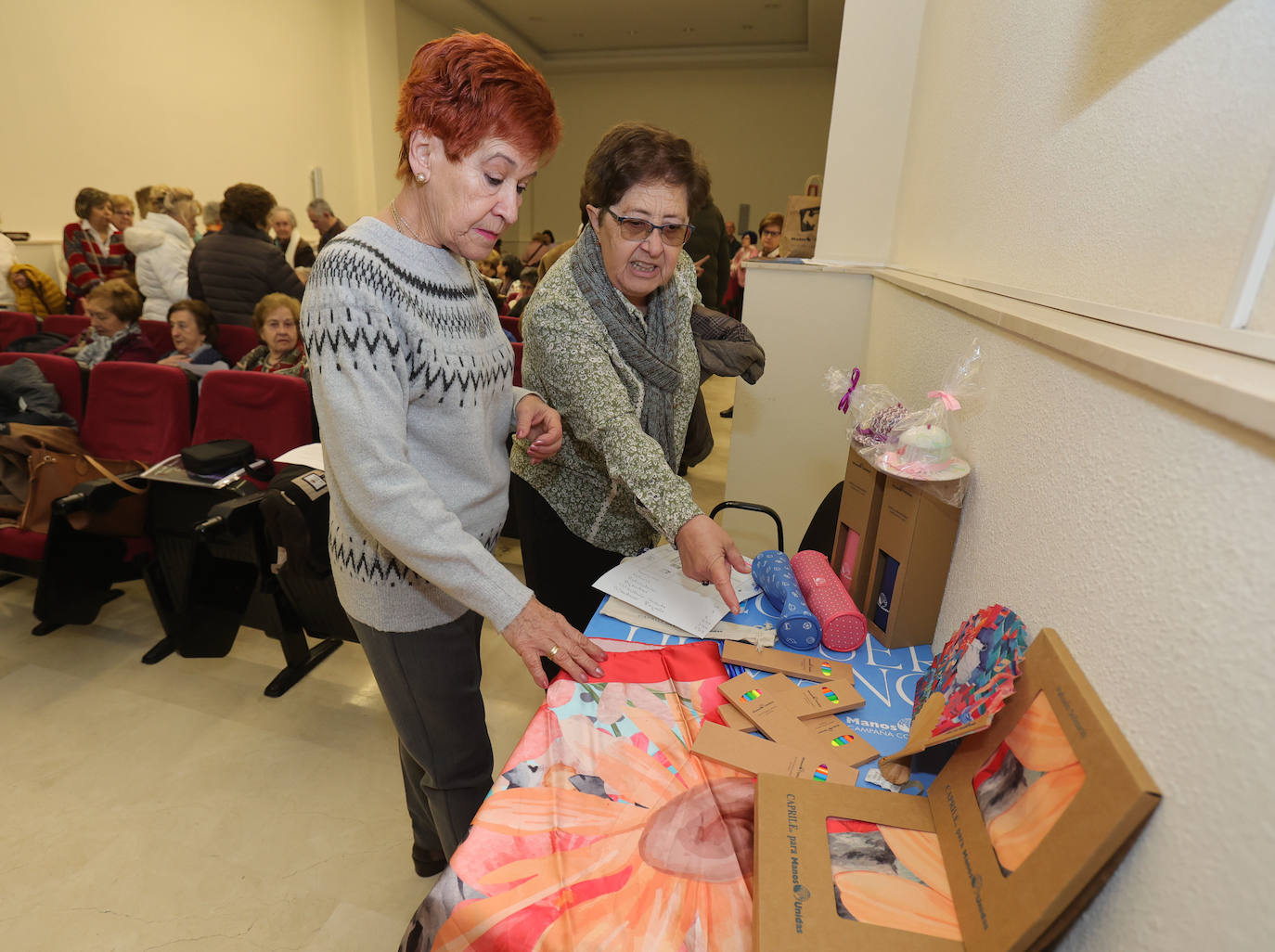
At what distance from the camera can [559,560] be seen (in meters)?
1.56

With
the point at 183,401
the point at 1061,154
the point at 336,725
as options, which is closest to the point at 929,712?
the point at 1061,154

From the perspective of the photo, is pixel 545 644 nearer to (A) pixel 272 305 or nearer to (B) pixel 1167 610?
(B) pixel 1167 610

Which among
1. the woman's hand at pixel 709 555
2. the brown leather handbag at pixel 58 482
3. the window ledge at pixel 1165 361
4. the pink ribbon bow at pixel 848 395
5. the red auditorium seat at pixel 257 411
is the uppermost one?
the window ledge at pixel 1165 361

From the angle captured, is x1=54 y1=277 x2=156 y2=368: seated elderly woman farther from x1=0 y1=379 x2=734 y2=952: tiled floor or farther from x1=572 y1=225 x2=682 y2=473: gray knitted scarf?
x1=572 y1=225 x2=682 y2=473: gray knitted scarf

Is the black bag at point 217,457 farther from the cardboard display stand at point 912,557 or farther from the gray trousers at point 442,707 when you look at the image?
the cardboard display stand at point 912,557

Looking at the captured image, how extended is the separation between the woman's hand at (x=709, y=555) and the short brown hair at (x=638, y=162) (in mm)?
656

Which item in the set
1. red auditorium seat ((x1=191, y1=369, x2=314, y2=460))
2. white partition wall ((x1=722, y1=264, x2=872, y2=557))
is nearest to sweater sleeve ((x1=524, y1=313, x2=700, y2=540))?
white partition wall ((x1=722, y1=264, x2=872, y2=557))

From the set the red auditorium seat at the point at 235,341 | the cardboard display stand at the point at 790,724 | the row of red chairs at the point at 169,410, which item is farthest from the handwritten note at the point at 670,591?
the red auditorium seat at the point at 235,341

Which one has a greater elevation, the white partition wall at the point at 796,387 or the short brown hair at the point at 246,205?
the short brown hair at the point at 246,205

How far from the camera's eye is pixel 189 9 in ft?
20.0

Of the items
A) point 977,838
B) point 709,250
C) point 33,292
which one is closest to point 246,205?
point 33,292

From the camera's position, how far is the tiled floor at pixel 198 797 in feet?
4.91

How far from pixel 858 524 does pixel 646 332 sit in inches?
22.9

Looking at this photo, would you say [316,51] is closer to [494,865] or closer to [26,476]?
[26,476]
